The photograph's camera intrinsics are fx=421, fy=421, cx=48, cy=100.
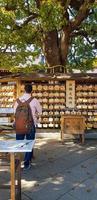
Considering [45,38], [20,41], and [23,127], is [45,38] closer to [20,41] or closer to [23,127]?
[20,41]

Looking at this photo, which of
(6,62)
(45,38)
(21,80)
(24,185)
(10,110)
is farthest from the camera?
(6,62)

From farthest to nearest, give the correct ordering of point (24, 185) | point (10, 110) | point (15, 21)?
point (15, 21) < point (10, 110) < point (24, 185)

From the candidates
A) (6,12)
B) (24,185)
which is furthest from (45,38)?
(24,185)

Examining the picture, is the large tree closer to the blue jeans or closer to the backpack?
the backpack

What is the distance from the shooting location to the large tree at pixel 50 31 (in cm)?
1376

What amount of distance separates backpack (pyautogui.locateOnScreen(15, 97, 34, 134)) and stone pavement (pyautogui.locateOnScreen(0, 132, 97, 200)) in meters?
0.92

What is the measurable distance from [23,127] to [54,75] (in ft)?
15.8

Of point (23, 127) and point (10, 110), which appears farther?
point (10, 110)

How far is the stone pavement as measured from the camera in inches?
297

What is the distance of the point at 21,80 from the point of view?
1407 cm

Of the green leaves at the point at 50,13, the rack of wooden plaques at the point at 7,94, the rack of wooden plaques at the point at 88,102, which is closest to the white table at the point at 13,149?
the green leaves at the point at 50,13

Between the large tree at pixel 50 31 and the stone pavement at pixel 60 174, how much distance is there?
417cm

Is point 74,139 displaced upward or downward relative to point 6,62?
downward

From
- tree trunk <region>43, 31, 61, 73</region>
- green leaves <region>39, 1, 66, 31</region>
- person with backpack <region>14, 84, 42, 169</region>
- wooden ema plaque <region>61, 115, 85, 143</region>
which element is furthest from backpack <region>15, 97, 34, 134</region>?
tree trunk <region>43, 31, 61, 73</region>
